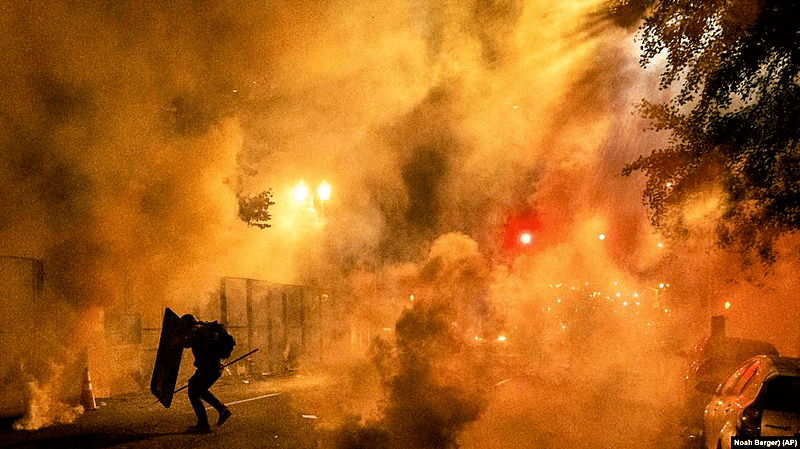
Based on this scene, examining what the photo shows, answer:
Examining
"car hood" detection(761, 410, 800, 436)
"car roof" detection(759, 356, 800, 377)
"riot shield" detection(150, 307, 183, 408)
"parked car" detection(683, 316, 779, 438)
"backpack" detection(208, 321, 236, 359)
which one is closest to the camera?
"car hood" detection(761, 410, 800, 436)

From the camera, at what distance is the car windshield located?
621 centimetres

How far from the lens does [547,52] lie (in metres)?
14.6

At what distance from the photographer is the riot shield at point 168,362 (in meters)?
9.23

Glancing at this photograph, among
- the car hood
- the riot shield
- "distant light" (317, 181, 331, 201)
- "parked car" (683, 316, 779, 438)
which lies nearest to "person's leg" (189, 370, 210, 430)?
the riot shield

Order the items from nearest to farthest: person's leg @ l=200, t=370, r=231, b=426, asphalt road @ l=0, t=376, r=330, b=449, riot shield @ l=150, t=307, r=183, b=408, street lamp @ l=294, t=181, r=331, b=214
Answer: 1. asphalt road @ l=0, t=376, r=330, b=449
2. riot shield @ l=150, t=307, r=183, b=408
3. person's leg @ l=200, t=370, r=231, b=426
4. street lamp @ l=294, t=181, r=331, b=214

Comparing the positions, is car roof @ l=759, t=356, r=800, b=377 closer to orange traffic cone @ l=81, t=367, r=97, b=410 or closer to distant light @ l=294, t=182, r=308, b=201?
orange traffic cone @ l=81, t=367, r=97, b=410

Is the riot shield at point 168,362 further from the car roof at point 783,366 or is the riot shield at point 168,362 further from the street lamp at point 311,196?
the street lamp at point 311,196

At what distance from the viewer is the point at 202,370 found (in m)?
9.52

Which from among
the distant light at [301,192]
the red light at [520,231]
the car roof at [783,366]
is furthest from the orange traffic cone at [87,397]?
the car roof at [783,366]

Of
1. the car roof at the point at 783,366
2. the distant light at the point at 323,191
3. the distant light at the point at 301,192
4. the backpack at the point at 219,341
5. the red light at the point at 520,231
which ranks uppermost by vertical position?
the distant light at the point at 301,192

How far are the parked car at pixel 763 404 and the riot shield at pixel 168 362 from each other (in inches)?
235

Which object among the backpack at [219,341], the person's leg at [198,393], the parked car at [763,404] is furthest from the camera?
the backpack at [219,341]

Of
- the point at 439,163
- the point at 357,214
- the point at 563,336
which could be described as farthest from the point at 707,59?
the point at 563,336

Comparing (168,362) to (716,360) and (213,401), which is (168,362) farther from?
(716,360)
